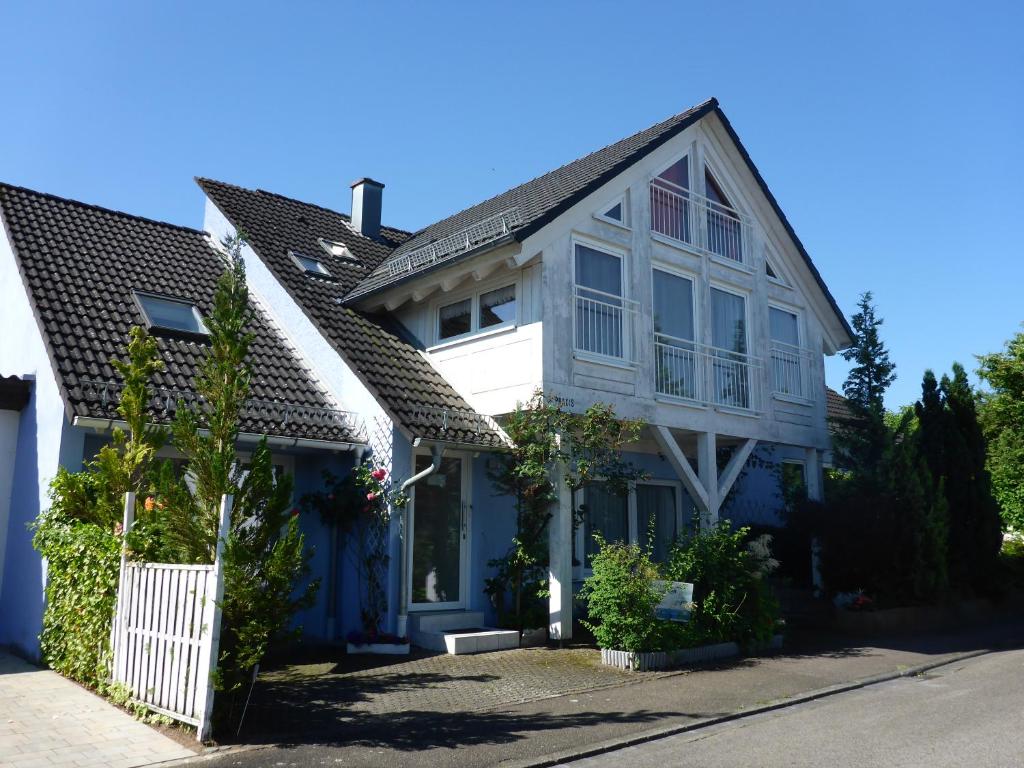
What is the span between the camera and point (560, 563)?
1175 centimetres

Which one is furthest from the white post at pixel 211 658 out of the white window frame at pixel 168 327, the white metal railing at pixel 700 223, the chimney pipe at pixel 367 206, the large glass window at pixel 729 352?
the chimney pipe at pixel 367 206

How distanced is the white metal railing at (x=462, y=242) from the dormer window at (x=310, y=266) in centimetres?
156

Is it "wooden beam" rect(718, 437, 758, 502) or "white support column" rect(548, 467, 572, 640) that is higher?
"wooden beam" rect(718, 437, 758, 502)

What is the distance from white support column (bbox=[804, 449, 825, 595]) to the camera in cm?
1524

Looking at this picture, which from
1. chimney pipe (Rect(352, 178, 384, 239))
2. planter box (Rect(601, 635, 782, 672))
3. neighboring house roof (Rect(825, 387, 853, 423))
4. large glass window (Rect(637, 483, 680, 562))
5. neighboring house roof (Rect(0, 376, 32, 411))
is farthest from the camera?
neighboring house roof (Rect(825, 387, 853, 423))

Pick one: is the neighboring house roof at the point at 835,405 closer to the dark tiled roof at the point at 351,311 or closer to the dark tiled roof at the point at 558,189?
the dark tiled roof at the point at 558,189

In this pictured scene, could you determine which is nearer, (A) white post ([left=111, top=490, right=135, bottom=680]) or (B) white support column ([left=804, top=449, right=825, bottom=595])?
(A) white post ([left=111, top=490, right=135, bottom=680])

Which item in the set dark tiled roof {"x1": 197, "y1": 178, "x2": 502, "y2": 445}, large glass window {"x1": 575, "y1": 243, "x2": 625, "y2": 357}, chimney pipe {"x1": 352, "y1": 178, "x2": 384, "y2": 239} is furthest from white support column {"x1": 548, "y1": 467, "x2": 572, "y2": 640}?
chimney pipe {"x1": 352, "y1": 178, "x2": 384, "y2": 239}

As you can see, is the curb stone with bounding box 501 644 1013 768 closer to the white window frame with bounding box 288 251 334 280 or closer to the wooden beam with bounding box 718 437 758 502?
the wooden beam with bounding box 718 437 758 502

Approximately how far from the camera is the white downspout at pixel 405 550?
11055 mm

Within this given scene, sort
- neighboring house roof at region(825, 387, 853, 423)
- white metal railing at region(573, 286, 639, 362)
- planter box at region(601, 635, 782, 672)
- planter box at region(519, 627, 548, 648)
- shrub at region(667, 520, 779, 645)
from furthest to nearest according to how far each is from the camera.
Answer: neighboring house roof at region(825, 387, 853, 423), white metal railing at region(573, 286, 639, 362), planter box at region(519, 627, 548, 648), shrub at region(667, 520, 779, 645), planter box at region(601, 635, 782, 672)

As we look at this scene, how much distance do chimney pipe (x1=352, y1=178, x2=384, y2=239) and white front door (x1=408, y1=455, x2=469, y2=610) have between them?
305 inches

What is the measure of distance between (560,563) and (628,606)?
1614 mm

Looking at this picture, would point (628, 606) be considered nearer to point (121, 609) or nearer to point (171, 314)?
point (121, 609)
